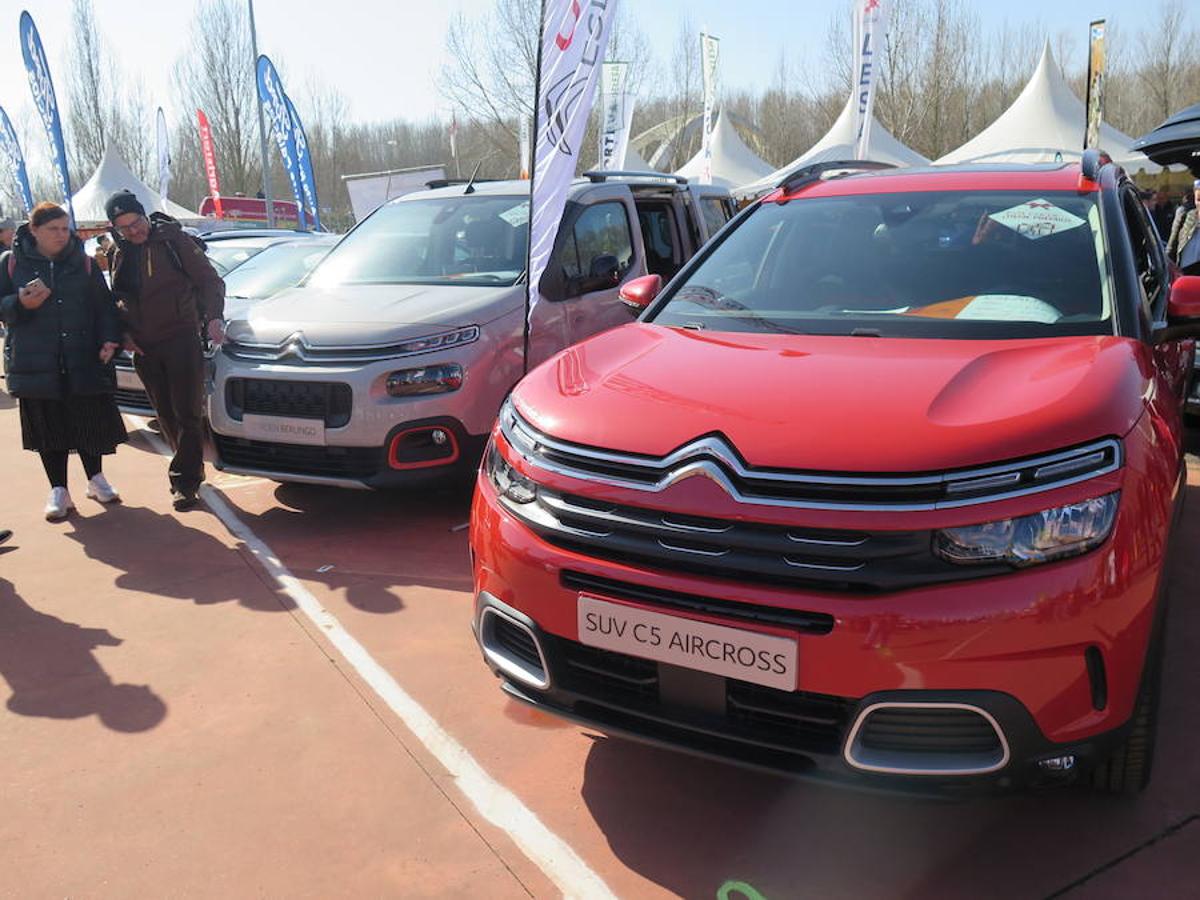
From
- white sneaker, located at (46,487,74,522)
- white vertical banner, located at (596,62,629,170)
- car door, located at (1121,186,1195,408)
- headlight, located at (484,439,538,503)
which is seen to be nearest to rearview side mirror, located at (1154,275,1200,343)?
car door, located at (1121,186,1195,408)

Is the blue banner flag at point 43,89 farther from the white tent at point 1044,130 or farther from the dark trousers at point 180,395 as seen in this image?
the white tent at point 1044,130

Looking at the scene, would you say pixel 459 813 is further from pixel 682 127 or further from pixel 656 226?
pixel 682 127

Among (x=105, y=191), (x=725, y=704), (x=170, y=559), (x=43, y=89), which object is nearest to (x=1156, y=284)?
(x=725, y=704)

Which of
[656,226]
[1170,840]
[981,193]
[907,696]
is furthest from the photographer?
[656,226]

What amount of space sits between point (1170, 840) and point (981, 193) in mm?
2165

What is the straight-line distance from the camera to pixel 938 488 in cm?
199

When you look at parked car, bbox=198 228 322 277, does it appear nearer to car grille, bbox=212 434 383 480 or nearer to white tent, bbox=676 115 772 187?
car grille, bbox=212 434 383 480

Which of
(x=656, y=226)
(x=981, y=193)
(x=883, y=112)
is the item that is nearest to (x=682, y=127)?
(x=883, y=112)

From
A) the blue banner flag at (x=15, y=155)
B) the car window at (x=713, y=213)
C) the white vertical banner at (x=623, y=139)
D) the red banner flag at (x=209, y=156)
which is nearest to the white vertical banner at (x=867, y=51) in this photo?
the white vertical banner at (x=623, y=139)

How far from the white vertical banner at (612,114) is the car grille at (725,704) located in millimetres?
14362

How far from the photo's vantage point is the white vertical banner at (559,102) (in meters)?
5.29

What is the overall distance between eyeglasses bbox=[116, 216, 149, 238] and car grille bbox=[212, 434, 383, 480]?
1230mm

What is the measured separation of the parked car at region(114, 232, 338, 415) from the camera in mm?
6938

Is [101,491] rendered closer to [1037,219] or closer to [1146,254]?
[1037,219]
